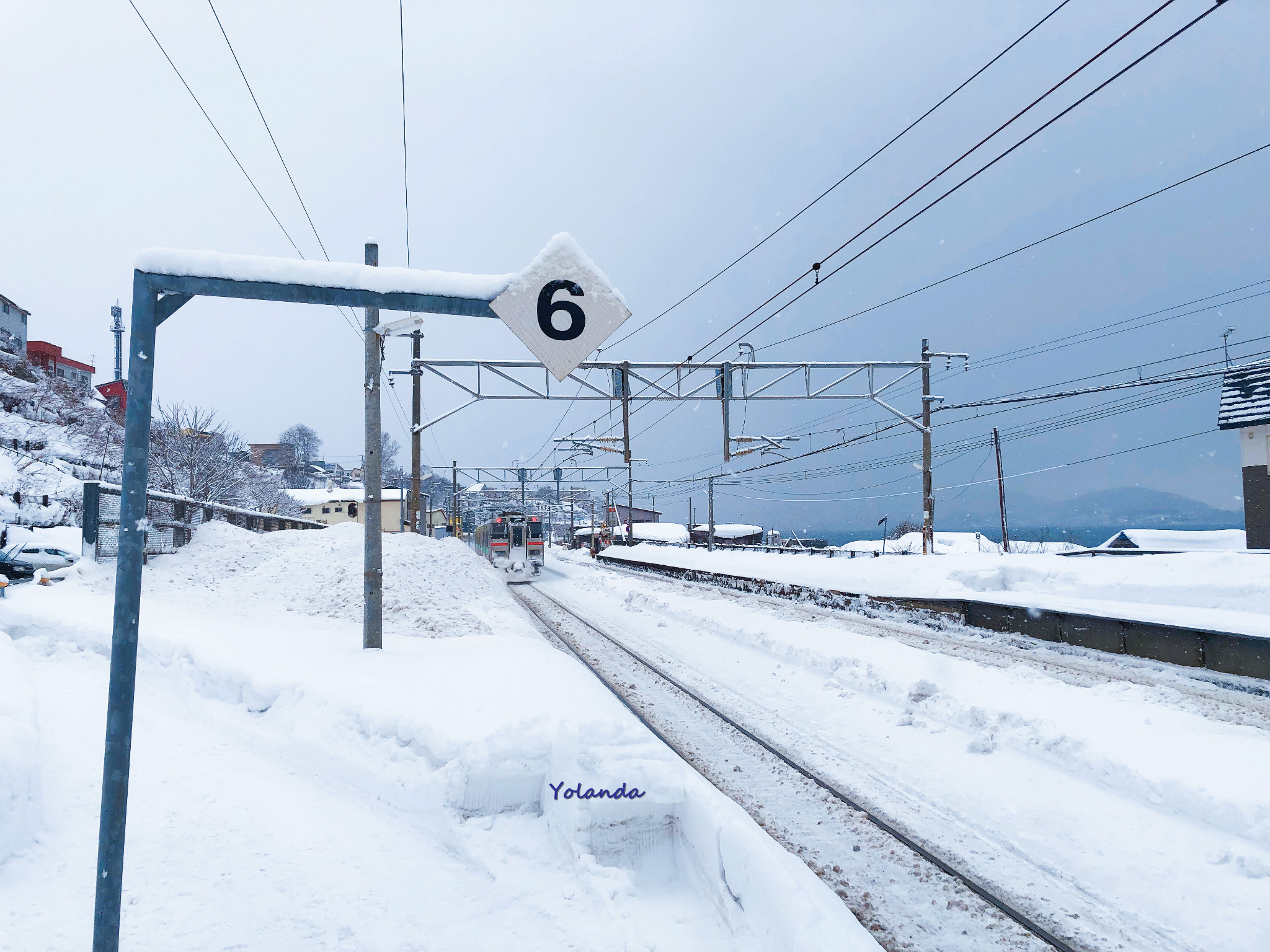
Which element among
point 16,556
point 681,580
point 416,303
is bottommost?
point 681,580

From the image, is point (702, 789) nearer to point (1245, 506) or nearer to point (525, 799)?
point (525, 799)

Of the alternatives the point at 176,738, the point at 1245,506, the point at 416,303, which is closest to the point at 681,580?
the point at 1245,506

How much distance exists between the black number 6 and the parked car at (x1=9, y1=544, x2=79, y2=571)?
2309cm

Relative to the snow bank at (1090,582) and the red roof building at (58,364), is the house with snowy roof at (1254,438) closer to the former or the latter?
the snow bank at (1090,582)

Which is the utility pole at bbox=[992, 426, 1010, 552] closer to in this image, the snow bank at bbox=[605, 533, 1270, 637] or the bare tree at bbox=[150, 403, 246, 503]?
the snow bank at bbox=[605, 533, 1270, 637]

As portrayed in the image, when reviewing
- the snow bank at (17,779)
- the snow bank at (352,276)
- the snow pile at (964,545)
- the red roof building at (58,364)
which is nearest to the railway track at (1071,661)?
the snow bank at (352,276)

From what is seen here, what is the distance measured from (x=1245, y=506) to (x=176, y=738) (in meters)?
32.7

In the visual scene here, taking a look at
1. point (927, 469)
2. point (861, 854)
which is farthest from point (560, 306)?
point (927, 469)

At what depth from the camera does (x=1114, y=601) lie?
1523 centimetres

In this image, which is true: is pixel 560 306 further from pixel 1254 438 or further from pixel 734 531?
pixel 734 531

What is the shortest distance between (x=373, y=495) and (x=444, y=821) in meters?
5.60

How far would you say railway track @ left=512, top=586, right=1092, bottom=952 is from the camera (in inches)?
164

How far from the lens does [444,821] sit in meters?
4.99

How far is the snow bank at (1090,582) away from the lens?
1316 centimetres
